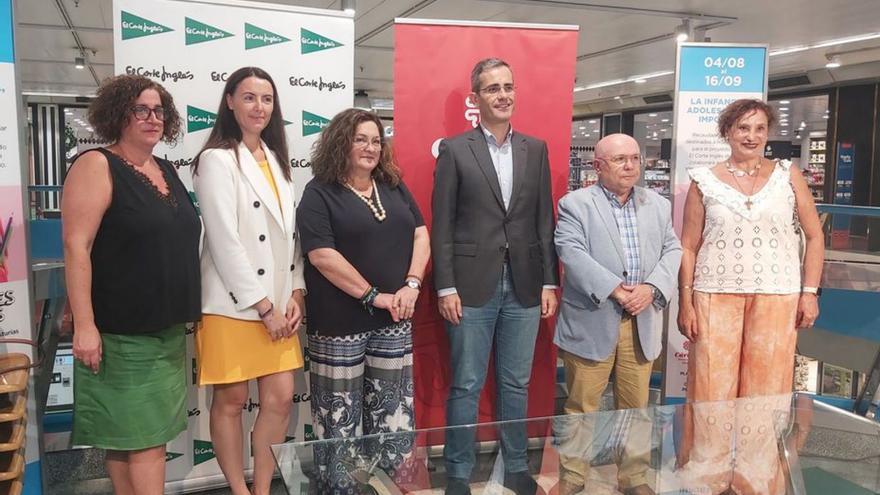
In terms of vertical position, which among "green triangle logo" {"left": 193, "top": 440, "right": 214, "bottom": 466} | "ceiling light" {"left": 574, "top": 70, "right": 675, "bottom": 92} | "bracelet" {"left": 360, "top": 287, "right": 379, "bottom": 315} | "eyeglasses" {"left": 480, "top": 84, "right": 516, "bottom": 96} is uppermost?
"ceiling light" {"left": 574, "top": 70, "right": 675, "bottom": 92}

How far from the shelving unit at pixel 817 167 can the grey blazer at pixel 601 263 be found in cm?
1007

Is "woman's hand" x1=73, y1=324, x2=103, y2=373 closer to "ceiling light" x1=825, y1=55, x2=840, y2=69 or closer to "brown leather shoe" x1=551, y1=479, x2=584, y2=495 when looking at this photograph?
"brown leather shoe" x1=551, y1=479, x2=584, y2=495

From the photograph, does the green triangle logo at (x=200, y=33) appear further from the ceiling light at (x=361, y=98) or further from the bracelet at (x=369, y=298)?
the ceiling light at (x=361, y=98)

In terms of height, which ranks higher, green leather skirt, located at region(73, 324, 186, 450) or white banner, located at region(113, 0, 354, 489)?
white banner, located at region(113, 0, 354, 489)

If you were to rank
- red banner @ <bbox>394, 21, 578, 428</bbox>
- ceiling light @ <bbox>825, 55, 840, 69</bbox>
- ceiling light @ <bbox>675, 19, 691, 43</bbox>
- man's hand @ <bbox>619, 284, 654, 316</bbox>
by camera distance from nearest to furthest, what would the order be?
man's hand @ <bbox>619, 284, 654, 316</bbox> < red banner @ <bbox>394, 21, 578, 428</bbox> < ceiling light @ <bbox>675, 19, 691, 43</bbox> < ceiling light @ <bbox>825, 55, 840, 69</bbox>

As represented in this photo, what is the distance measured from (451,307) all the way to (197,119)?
4.53ft

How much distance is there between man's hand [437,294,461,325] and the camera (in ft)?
9.01

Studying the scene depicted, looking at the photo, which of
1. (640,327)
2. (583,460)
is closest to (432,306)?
(640,327)

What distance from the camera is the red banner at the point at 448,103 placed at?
3.22 metres

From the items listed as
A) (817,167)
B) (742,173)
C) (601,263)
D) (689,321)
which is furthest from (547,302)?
(817,167)

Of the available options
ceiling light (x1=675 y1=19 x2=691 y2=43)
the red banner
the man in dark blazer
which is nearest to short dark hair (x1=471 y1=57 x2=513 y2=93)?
the man in dark blazer

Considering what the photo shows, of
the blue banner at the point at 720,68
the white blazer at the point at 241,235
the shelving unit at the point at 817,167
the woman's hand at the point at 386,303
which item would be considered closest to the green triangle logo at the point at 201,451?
the white blazer at the point at 241,235

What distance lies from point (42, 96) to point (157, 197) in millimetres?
13085

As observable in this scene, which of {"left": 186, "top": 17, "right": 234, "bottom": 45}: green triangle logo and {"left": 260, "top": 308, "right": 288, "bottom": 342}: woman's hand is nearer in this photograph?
{"left": 260, "top": 308, "right": 288, "bottom": 342}: woman's hand
